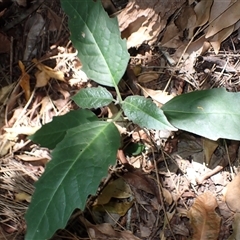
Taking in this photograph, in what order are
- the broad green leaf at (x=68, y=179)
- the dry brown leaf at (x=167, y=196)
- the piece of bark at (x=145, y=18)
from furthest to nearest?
the piece of bark at (x=145, y=18)
the dry brown leaf at (x=167, y=196)
the broad green leaf at (x=68, y=179)

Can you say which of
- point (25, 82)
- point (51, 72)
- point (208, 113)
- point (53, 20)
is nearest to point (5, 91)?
point (25, 82)

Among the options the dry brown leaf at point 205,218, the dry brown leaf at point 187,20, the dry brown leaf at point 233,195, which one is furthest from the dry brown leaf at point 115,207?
the dry brown leaf at point 187,20

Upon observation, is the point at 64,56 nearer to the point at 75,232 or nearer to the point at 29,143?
the point at 29,143

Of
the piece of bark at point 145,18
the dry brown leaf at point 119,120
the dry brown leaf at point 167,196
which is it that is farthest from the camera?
the piece of bark at point 145,18

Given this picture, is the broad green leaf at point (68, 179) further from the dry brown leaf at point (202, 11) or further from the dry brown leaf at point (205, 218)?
the dry brown leaf at point (202, 11)

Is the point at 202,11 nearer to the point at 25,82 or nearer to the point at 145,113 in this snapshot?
the point at 145,113

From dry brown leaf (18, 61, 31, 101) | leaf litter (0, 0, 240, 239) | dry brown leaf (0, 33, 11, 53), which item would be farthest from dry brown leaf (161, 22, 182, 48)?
dry brown leaf (0, 33, 11, 53)

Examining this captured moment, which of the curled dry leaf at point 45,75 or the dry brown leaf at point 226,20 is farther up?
the curled dry leaf at point 45,75
